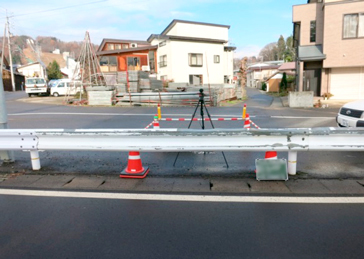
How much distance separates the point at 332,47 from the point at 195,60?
17395mm

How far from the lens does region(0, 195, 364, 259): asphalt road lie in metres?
2.90

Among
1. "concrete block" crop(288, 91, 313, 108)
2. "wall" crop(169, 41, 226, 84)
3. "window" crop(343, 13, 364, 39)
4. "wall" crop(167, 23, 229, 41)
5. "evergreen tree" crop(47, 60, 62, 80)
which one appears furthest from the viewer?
"evergreen tree" crop(47, 60, 62, 80)

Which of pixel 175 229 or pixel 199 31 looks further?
pixel 199 31

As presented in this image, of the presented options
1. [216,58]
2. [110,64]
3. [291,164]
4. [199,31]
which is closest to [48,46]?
[110,64]

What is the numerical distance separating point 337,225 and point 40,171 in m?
5.10

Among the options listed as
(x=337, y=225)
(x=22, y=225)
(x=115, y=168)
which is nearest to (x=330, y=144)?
(x=337, y=225)

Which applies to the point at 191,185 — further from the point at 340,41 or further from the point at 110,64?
the point at 110,64

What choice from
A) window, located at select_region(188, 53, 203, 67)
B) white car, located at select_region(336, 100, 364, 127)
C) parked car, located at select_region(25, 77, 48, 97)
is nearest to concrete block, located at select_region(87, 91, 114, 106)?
parked car, located at select_region(25, 77, 48, 97)

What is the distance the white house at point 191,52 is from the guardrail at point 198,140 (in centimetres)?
2910

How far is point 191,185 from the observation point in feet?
15.2

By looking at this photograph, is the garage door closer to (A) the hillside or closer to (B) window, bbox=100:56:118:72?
(B) window, bbox=100:56:118:72

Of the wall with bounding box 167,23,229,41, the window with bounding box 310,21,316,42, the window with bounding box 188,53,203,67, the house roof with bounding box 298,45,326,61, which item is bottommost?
the house roof with bounding box 298,45,326,61

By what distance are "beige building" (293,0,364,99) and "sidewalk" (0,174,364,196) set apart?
63.6ft

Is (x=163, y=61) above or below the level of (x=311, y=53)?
above
